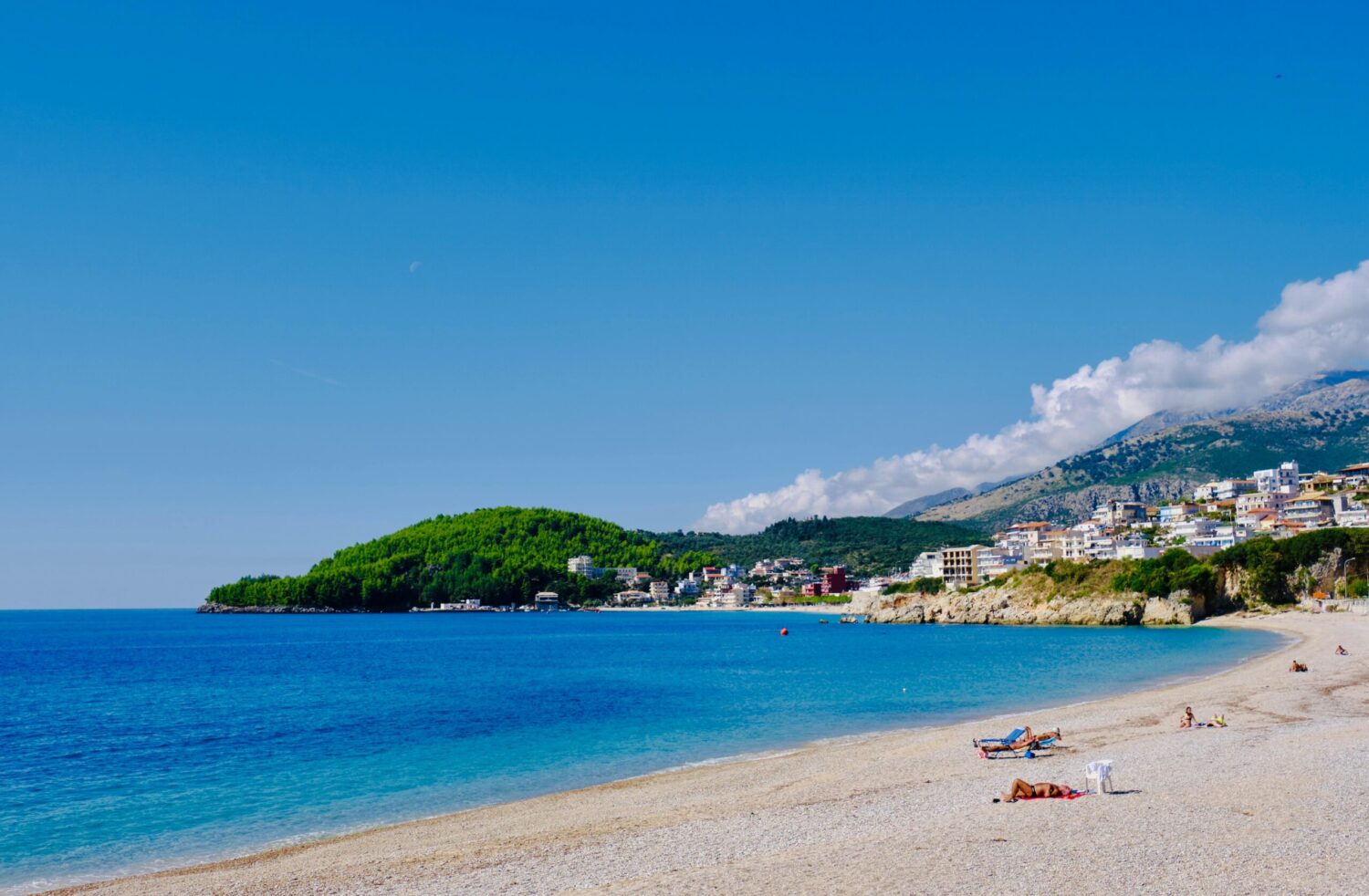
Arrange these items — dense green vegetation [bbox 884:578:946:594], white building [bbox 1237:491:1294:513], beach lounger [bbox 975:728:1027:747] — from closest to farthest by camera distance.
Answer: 1. beach lounger [bbox 975:728:1027:747]
2. dense green vegetation [bbox 884:578:946:594]
3. white building [bbox 1237:491:1294:513]

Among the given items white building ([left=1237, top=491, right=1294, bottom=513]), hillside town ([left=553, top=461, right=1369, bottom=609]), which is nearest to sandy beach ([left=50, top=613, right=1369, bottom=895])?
hillside town ([left=553, top=461, right=1369, bottom=609])

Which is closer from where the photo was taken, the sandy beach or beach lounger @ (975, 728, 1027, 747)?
the sandy beach

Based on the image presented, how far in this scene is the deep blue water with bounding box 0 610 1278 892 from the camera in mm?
22172

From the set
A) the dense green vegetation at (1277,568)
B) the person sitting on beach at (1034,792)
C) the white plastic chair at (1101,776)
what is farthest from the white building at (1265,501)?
the person sitting on beach at (1034,792)

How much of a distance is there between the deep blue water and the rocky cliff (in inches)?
727

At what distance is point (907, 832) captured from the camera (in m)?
16.0

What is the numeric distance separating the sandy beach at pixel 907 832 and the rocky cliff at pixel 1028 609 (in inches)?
3212

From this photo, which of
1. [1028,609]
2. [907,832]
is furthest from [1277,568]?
[907,832]

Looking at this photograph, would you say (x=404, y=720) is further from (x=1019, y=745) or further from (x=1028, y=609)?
(x=1028, y=609)

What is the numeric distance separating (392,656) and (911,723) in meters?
62.7

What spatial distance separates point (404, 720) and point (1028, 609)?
102505 mm

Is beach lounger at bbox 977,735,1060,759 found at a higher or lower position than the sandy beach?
lower

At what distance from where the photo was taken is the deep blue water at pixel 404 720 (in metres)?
22.2

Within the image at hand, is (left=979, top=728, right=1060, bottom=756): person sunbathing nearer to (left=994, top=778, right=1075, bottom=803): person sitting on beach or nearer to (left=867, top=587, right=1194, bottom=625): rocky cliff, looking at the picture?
(left=994, top=778, right=1075, bottom=803): person sitting on beach
